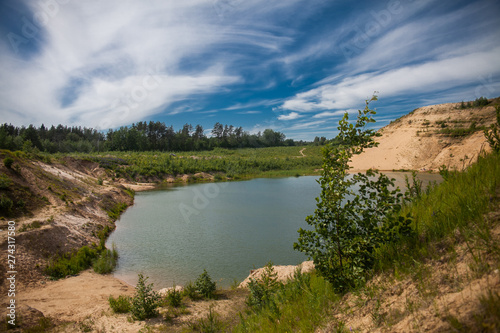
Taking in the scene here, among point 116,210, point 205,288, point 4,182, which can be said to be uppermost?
point 4,182

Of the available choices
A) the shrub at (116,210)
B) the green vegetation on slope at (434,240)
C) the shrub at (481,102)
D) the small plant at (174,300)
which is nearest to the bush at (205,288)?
the small plant at (174,300)

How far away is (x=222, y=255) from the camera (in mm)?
13211

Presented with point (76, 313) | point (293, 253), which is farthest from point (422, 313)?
point (293, 253)

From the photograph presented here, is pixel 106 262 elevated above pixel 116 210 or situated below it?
below

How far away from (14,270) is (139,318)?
650 cm

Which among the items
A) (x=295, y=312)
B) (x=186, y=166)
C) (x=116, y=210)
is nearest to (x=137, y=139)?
(x=186, y=166)

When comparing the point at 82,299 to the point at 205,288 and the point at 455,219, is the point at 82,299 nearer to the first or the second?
the point at 205,288

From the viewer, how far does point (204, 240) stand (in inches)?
618

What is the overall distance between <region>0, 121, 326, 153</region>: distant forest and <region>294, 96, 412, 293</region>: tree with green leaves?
66.0m

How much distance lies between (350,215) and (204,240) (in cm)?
1309

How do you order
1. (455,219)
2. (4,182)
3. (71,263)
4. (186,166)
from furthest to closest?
1. (186,166)
2. (4,182)
3. (71,263)
4. (455,219)

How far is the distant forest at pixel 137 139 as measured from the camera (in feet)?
276

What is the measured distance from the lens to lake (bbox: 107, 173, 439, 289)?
11648 mm

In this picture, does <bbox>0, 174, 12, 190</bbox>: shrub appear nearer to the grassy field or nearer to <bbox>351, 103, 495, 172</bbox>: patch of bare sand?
the grassy field
